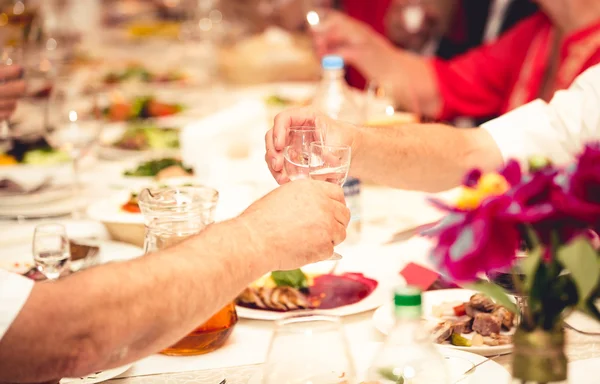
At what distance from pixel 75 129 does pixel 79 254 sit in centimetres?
61

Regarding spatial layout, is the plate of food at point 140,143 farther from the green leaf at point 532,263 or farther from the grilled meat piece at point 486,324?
the green leaf at point 532,263

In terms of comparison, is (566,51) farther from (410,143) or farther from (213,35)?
(213,35)

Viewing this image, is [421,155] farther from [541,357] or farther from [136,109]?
[136,109]

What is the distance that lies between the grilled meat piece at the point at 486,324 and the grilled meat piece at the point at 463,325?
0.6 inches

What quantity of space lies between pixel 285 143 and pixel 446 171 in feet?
1.53

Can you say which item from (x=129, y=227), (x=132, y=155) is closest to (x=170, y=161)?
(x=132, y=155)

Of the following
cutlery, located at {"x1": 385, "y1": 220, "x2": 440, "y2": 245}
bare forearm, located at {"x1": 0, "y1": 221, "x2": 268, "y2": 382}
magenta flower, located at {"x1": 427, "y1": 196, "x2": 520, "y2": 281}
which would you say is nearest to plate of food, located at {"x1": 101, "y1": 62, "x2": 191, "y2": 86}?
cutlery, located at {"x1": 385, "y1": 220, "x2": 440, "y2": 245}

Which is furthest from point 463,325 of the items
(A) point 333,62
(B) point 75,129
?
(B) point 75,129

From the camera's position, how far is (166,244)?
1.25 m

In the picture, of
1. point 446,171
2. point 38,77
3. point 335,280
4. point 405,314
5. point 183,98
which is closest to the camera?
point 405,314

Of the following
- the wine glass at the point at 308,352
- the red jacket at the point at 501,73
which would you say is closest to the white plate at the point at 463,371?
the wine glass at the point at 308,352

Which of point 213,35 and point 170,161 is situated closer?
point 170,161

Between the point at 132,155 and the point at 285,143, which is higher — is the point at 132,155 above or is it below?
below

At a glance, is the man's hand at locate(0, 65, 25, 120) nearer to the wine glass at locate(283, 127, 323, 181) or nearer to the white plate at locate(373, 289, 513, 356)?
the wine glass at locate(283, 127, 323, 181)
